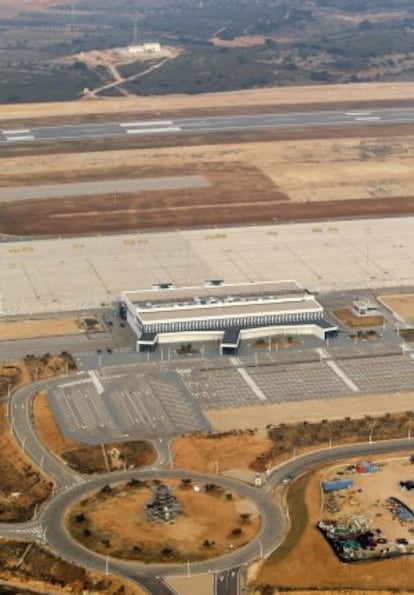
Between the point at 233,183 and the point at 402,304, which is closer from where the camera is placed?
the point at 402,304

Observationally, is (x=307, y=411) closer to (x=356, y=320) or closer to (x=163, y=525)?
(x=163, y=525)

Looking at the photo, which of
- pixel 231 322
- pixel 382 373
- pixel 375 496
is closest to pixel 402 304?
pixel 382 373

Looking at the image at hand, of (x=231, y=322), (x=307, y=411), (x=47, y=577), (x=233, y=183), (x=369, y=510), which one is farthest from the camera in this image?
(x=233, y=183)

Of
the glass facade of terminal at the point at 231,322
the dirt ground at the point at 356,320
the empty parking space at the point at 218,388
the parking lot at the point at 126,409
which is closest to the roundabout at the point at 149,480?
the parking lot at the point at 126,409

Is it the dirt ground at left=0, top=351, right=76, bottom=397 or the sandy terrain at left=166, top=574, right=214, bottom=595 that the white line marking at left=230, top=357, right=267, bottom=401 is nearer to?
the dirt ground at left=0, top=351, right=76, bottom=397

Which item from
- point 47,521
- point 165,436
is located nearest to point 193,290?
point 165,436

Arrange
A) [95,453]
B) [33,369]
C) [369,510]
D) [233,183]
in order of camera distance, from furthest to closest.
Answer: [233,183] < [33,369] < [95,453] < [369,510]

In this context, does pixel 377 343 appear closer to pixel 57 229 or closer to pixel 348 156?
pixel 57 229
